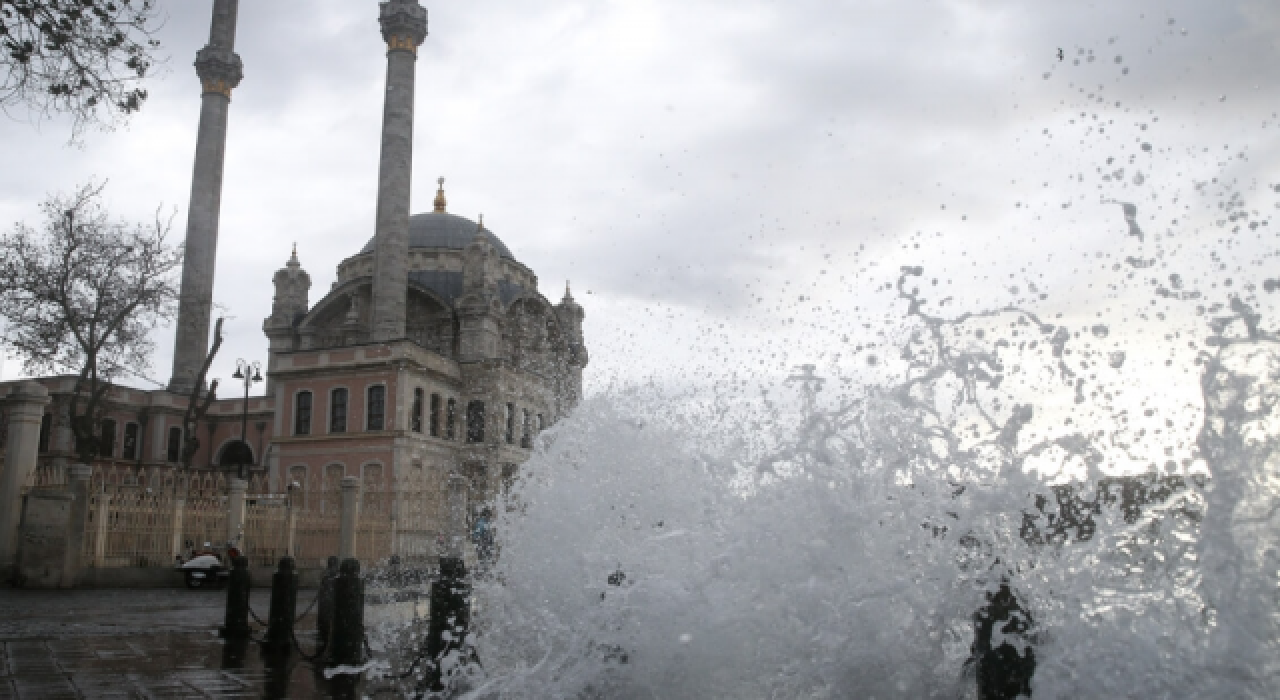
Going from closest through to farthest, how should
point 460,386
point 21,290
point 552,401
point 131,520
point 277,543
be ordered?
point 131,520
point 277,543
point 21,290
point 460,386
point 552,401

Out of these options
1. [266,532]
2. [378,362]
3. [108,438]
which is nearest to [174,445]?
[108,438]

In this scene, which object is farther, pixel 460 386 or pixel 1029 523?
pixel 460 386

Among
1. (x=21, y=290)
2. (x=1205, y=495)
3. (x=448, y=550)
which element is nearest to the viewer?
(x=1205, y=495)

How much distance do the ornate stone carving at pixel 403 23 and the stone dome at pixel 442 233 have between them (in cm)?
1016

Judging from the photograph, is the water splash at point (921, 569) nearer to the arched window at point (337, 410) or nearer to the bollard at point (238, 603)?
the bollard at point (238, 603)

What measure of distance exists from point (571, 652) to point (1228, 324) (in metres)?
3.65

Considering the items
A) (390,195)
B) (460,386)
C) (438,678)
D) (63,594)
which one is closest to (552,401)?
(460,386)

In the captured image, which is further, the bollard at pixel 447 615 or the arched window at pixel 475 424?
the arched window at pixel 475 424

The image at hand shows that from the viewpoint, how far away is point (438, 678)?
518 centimetres

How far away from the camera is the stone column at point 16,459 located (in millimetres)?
14375

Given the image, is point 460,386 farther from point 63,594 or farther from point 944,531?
point 944,531

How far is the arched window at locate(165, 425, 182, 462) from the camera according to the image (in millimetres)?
36250

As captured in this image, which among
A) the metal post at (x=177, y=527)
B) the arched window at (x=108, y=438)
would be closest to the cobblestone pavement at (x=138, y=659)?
the metal post at (x=177, y=527)

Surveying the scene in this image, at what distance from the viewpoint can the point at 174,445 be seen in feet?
120
